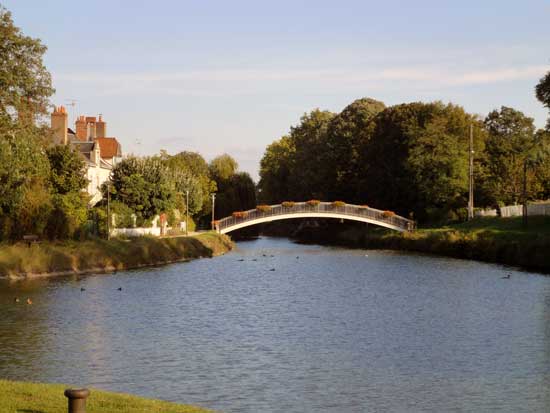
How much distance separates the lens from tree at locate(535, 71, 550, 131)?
70.8m

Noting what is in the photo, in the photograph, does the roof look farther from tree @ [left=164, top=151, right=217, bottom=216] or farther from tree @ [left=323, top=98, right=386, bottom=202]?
tree @ [left=323, top=98, right=386, bottom=202]

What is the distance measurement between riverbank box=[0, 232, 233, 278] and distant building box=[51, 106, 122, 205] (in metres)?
14.3

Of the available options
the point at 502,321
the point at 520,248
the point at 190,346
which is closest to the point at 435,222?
the point at 520,248

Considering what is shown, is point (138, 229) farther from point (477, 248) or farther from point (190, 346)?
point (190, 346)

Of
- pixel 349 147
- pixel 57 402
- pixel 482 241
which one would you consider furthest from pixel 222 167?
pixel 57 402

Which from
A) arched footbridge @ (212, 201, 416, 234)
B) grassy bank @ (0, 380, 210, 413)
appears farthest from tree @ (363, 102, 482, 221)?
grassy bank @ (0, 380, 210, 413)

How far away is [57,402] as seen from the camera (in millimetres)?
20234

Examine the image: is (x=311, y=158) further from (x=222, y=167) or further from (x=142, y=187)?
(x=142, y=187)

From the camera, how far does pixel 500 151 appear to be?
12269cm

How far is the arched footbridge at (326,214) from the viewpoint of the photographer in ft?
335

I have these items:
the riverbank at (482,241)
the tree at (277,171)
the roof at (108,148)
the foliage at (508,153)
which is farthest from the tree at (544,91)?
the tree at (277,171)

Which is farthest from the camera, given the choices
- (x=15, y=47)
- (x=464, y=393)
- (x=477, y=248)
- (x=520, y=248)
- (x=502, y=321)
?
(x=477, y=248)

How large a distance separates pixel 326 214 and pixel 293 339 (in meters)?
66.1

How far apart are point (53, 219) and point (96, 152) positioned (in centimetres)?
4172
